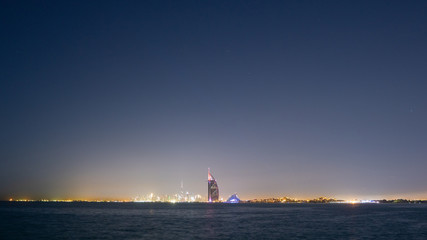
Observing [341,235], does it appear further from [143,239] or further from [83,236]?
[83,236]

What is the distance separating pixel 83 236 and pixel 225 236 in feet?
69.0

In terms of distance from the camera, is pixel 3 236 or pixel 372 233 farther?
pixel 372 233

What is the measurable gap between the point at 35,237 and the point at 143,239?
53.3 ft

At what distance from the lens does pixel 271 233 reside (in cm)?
6488

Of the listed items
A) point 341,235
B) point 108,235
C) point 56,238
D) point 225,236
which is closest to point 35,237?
point 56,238

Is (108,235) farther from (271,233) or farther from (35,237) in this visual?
(271,233)

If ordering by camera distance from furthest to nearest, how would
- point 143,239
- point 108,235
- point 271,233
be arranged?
1. point 271,233
2. point 108,235
3. point 143,239

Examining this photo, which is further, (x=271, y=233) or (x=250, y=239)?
(x=271, y=233)

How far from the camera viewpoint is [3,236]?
58.5 m

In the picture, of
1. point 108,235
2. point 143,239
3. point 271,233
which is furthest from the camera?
point 271,233

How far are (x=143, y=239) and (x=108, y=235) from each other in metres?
7.53

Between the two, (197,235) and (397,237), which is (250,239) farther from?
(397,237)

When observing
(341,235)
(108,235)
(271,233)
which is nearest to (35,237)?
(108,235)

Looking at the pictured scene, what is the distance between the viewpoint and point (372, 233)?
66750mm
